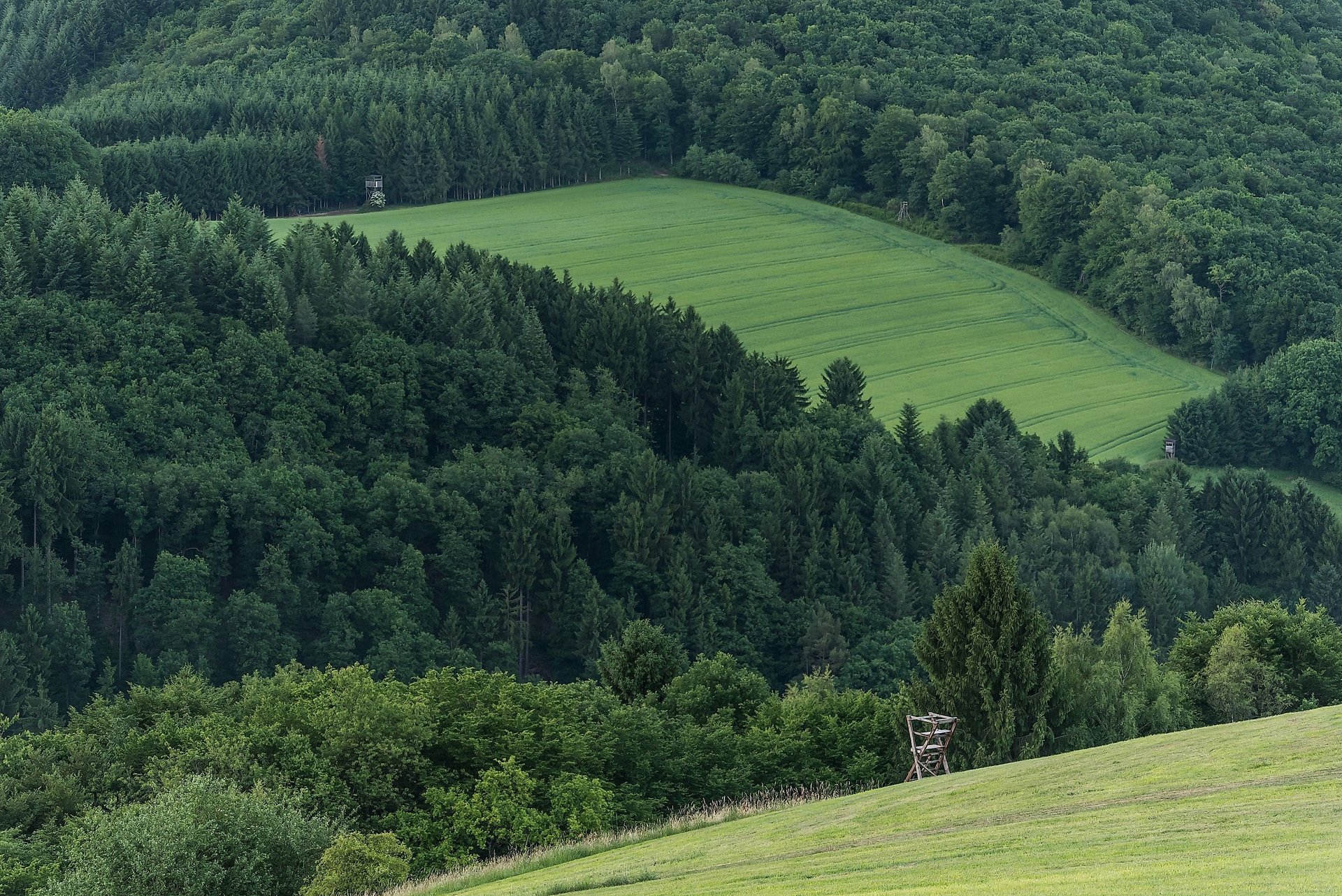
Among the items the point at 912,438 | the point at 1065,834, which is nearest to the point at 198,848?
the point at 1065,834

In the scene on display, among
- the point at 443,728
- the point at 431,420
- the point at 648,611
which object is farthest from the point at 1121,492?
the point at 443,728

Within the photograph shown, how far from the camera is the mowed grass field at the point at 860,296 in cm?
16300

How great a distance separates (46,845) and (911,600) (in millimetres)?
73709

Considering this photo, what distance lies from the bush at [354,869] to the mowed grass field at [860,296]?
346 feet

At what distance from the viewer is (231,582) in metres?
108

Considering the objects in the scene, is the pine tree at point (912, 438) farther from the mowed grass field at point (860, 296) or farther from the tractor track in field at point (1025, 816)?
the tractor track in field at point (1025, 816)

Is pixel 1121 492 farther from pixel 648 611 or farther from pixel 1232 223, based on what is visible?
pixel 1232 223

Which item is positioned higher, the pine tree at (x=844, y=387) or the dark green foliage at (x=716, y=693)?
the dark green foliage at (x=716, y=693)

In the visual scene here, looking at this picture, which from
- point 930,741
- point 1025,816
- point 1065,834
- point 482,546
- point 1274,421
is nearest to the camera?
point 1065,834

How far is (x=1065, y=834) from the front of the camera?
138ft

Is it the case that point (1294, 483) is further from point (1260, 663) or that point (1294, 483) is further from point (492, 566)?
point (1260, 663)

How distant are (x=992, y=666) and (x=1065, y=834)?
28.9 metres

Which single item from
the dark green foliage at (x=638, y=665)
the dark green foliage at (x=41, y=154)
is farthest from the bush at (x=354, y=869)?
the dark green foliage at (x=41, y=154)

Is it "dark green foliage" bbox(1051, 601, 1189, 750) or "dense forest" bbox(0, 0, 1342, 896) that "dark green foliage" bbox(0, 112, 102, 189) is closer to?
"dense forest" bbox(0, 0, 1342, 896)
